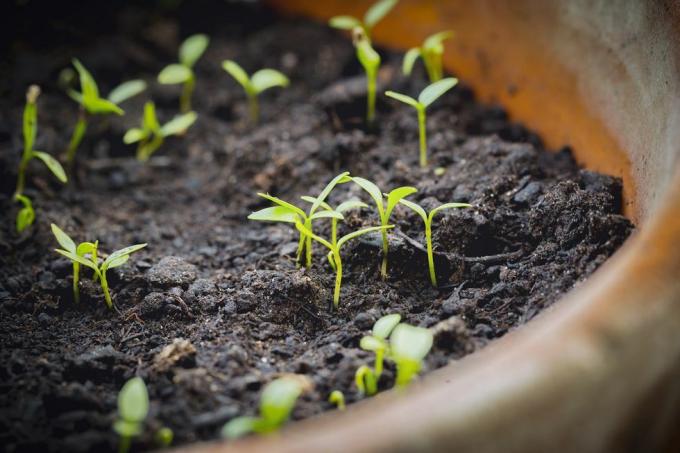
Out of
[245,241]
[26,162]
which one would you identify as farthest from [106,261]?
[26,162]

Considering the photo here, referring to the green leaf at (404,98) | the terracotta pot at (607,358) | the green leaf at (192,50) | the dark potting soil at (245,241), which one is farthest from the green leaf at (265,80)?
the terracotta pot at (607,358)

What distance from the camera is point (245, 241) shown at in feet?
4.51

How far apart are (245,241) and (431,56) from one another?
66 cm

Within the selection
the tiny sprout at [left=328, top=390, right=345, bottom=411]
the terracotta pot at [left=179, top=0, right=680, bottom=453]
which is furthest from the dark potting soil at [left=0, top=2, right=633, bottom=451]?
the terracotta pot at [left=179, top=0, right=680, bottom=453]

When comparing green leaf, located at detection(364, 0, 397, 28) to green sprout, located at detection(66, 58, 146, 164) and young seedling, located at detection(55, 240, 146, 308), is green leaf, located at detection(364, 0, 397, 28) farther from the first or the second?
young seedling, located at detection(55, 240, 146, 308)

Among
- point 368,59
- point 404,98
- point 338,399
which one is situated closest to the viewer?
point 338,399

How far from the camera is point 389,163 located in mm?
1468

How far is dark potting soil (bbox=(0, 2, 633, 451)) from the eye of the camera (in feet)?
3.21

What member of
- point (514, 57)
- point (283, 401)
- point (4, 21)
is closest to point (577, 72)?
point (514, 57)

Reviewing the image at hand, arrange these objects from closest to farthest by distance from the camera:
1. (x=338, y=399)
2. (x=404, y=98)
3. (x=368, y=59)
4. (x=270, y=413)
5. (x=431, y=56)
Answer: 1. (x=270, y=413)
2. (x=338, y=399)
3. (x=404, y=98)
4. (x=368, y=59)
5. (x=431, y=56)

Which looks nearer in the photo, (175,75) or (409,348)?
(409,348)

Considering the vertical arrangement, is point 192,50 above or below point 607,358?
above

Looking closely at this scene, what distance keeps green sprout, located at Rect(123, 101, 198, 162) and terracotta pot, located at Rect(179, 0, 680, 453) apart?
957mm

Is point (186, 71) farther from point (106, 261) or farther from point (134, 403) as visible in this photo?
point (134, 403)
